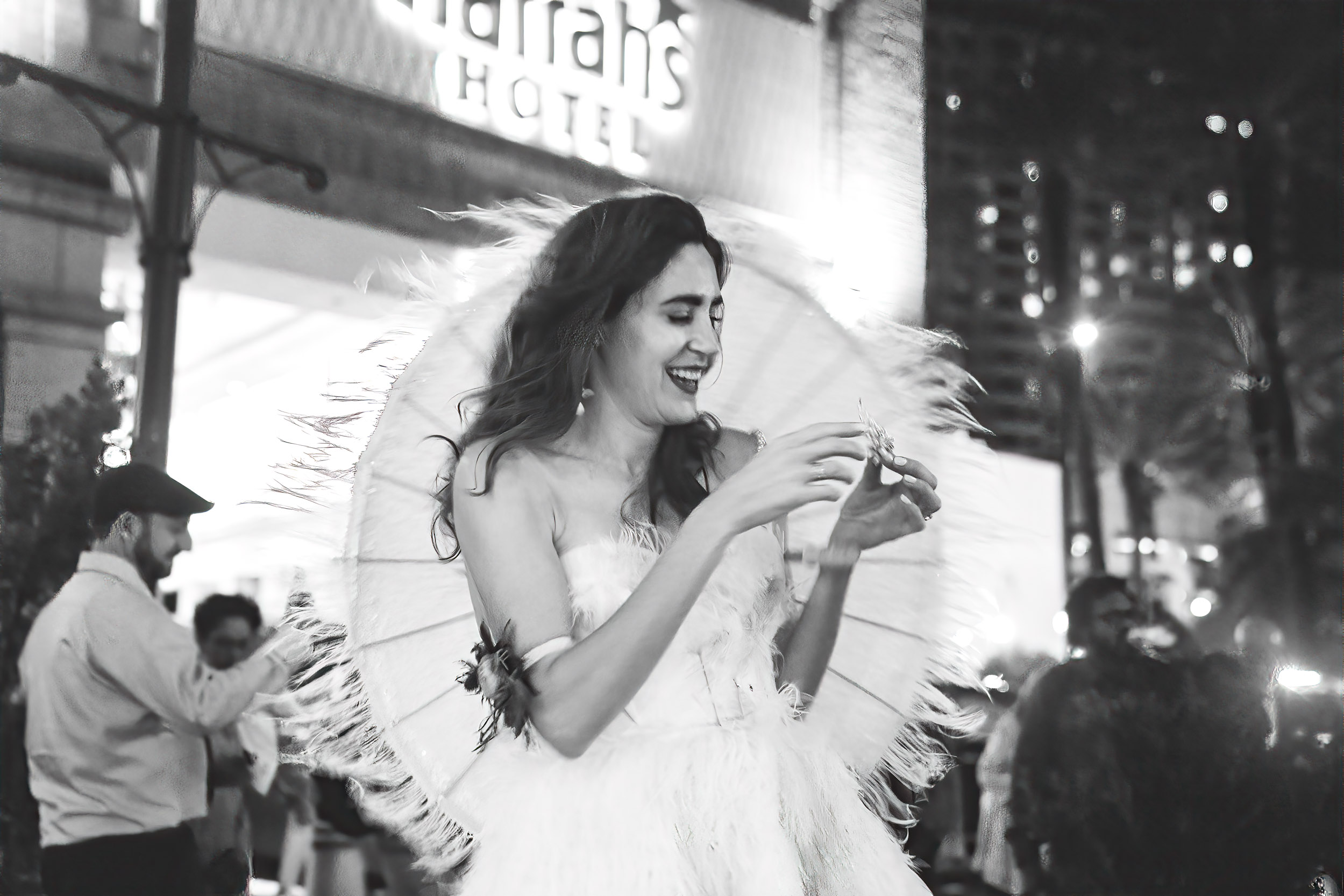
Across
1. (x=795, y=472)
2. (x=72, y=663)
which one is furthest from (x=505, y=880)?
(x=72, y=663)

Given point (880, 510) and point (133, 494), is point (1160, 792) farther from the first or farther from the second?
point (133, 494)

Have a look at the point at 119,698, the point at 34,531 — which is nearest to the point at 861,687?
the point at 119,698

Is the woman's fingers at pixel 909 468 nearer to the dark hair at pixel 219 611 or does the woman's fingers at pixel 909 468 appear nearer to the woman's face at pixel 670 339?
the woman's face at pixel 670 339

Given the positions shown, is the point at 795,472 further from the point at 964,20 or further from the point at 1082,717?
the point at 964,20

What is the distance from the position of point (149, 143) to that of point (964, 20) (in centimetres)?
346

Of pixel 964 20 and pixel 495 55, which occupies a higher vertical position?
pixel 964 20

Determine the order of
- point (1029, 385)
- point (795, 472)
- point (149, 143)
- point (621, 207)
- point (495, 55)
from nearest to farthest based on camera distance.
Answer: point (795, 472) < point (621, 207) < point (149, 143) < point (495, 55) < point (1029, 385)

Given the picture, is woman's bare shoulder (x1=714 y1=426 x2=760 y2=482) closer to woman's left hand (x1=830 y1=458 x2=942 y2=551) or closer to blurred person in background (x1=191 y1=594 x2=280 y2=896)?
woman's left hand (x1=830 y1=458 x2=942 y2=551)

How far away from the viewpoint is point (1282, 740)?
254 cm

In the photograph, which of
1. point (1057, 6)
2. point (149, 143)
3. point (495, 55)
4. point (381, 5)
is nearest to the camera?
point (149, 143)

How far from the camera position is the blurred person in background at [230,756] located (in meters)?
2.63

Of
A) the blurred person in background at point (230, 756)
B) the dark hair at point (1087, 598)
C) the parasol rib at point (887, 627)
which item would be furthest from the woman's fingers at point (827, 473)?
the dark hair at point (1087, 598)

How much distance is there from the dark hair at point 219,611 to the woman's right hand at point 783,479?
6.68ft

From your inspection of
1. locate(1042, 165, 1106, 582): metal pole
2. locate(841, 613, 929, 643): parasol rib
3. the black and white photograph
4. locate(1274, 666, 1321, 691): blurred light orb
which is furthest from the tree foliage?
locate(1042, 165, 1106, 582): metal pole
